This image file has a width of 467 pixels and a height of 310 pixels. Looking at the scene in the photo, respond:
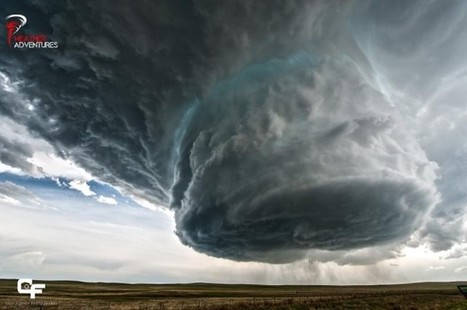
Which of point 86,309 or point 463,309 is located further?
point 86,309

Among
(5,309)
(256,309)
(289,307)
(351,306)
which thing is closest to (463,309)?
(351,306)

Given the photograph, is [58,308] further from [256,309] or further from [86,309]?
[256,309]

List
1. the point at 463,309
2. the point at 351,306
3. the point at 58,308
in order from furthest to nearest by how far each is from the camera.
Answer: the point at 58,308 < the point at 351,306 < the point at 463,309

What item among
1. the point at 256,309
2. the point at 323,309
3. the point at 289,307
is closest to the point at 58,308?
the point at 256,309

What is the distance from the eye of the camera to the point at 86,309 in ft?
194

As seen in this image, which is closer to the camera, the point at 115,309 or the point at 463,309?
the point at 463,309

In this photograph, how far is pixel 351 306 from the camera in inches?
2271

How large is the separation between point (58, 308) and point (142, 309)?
1558cm

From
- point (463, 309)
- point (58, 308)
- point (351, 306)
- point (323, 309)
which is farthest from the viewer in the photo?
point (58, 308)

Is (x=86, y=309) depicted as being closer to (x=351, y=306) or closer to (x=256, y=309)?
(x=256, y=309)

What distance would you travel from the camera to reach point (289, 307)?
56250 mm

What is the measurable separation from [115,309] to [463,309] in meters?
50.7

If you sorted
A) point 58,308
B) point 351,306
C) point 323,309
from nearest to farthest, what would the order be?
point 323,309 < point 351,306 < point 58,308

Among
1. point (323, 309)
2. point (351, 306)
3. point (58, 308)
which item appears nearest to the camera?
point (323, 309)
